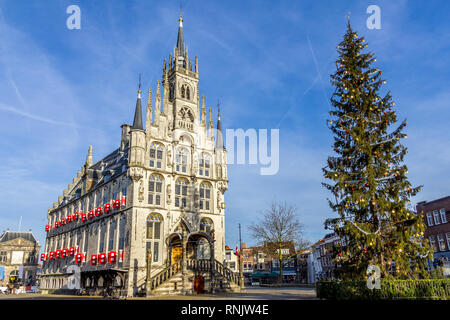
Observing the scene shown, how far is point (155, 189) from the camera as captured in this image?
36.5m

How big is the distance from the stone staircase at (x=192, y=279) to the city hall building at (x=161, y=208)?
10cm

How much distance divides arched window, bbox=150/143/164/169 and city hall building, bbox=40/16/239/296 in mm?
116

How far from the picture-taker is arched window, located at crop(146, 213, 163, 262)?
34.7m

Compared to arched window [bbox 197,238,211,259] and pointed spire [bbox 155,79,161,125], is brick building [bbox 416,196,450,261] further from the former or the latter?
pointed spire [bbox 155,79,161,125]

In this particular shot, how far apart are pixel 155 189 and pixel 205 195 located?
21.8 feet

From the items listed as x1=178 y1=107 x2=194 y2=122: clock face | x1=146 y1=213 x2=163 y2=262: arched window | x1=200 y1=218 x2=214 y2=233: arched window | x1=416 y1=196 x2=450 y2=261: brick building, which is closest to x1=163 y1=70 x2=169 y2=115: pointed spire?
x1=178 y1=107 x2=194 y2=122: clock face

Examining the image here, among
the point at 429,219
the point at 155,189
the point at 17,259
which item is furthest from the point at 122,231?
the point at 17,259

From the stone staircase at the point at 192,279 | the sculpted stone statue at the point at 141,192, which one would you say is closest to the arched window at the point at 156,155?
the sculpted stone statue at the point at 141,192

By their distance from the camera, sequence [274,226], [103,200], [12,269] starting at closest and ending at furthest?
1. [103,200]
2. [274,226]
3. [12,269]

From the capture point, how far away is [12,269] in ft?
249

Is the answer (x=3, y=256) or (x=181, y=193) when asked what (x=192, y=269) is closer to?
(x=181, y=193)
